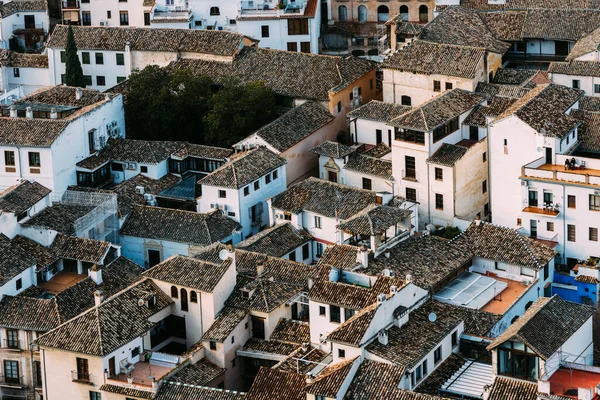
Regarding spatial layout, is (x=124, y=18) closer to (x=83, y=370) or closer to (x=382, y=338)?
(x=83, y=370)

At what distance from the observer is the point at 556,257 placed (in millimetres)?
90000

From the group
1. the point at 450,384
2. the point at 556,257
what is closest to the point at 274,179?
the point at 556,257

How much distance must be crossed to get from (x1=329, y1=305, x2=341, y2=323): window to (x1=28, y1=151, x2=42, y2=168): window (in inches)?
964

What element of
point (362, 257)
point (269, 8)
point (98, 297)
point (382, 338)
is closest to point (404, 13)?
A: point (269, 8)

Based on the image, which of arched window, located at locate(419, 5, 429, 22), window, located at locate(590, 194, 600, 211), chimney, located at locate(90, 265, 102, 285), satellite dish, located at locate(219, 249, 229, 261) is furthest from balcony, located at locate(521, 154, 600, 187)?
arched window, located at locate(419, 5, 429, 22)

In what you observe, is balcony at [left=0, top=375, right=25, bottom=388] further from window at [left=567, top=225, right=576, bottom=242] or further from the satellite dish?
window at [left=567, top=225, right=576, bottom=242]

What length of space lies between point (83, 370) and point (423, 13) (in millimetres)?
45167

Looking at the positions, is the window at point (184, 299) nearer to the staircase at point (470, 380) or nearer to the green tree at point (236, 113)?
the staircase at point (470, 380)

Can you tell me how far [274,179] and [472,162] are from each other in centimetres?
1150

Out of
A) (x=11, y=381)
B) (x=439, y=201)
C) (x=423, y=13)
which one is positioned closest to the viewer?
(x=11, y=381)

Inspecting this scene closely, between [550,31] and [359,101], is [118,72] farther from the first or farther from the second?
[550,31]

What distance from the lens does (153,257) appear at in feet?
310

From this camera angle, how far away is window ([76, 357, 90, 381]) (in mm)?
79875

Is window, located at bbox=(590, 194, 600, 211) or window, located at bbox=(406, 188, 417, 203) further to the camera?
window, located at bbox=(406, 188, 417, 203)
